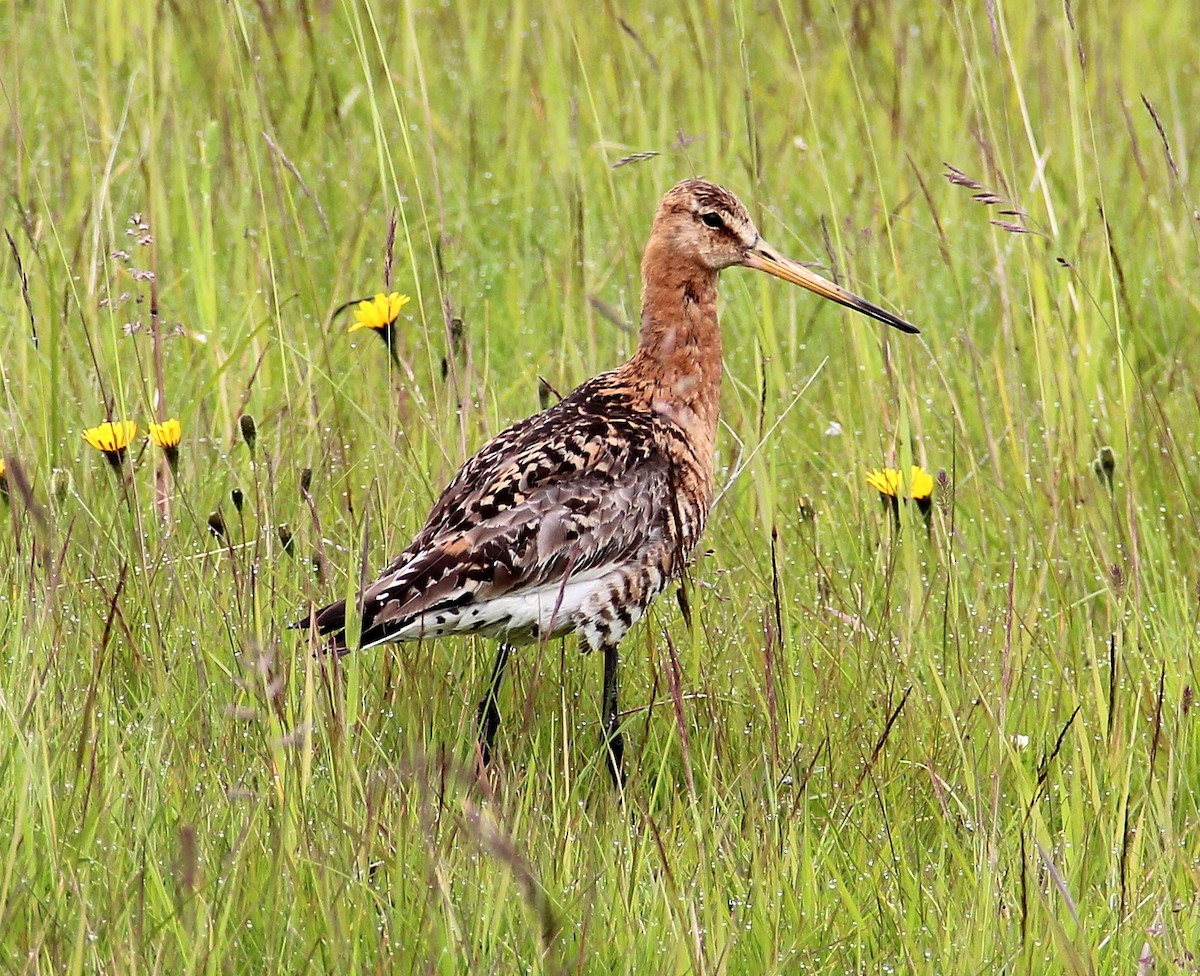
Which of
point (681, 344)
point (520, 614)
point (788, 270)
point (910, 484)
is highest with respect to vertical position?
point (788, 270)

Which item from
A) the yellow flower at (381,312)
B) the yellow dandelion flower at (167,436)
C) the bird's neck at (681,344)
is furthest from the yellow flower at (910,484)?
the yellow dandelion flower at (167,436)

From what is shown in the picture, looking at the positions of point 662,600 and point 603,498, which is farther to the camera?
point 662,600

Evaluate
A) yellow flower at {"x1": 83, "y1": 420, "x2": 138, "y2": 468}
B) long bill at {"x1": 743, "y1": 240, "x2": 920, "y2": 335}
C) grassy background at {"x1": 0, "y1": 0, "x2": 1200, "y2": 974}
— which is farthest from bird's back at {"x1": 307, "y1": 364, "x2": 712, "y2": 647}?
yellow flower at {"x1": 83, "y1": 420, "x2": 138, "y2": 468}

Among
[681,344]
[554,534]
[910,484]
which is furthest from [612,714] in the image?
[681,344]

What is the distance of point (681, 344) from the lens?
13.8 ft

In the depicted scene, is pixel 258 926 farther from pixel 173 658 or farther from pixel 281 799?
pixel 173 658

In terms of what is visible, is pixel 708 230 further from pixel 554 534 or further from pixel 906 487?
pixel 554 534

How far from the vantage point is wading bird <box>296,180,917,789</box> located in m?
3.54

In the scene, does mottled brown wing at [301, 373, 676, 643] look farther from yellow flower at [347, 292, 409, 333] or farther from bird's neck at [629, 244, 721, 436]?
yellow flower at [347, 292, 409, 333]

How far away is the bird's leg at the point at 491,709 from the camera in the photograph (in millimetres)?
3512

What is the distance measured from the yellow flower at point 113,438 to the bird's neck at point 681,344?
1.18 m

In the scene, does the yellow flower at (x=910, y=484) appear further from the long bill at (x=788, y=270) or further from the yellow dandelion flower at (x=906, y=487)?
the long bill at (x=788, y=270)

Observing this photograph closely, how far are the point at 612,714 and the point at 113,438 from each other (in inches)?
45.5

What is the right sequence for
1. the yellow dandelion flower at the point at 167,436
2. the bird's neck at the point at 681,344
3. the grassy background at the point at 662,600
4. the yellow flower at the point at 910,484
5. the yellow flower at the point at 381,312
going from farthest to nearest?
the bird's neck at the point at 681,344, the yellow flower at the point at 381,312, the yellow flower at the point at 910,484, the yellow dandelion flower at the point at 167,436, the grassy background at the point at 662,600
